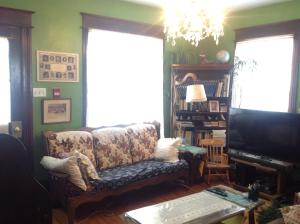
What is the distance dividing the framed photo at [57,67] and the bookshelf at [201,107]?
1.72 m

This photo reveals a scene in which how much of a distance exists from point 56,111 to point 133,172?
132cm

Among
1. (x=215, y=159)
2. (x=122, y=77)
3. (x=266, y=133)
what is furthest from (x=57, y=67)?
(x=266, y=133)

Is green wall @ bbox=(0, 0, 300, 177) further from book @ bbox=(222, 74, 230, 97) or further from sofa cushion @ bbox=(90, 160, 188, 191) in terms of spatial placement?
sofa cushion @ bbox=(90, 160, 188, 191)

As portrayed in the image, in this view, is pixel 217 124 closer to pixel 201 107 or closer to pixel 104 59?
pixel 201 107

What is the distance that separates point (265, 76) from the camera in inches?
173

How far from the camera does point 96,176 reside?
126 inches

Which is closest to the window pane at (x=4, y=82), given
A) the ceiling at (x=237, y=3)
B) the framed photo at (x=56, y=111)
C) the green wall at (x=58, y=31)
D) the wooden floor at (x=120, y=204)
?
the green wall at (x=58, y=31)

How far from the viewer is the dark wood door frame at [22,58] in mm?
3317

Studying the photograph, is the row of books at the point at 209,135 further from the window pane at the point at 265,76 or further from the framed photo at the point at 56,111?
the framed photo at the point at 56,111

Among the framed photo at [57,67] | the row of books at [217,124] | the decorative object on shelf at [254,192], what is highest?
the framed photo at [57,67]

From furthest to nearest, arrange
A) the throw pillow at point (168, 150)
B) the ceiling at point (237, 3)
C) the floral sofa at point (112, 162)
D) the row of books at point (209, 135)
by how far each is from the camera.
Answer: the row of books at point (209, 135), the ceiling at point (237, 3), the throw pillow at point (168, 150), the floral sofa at point (112, 162)

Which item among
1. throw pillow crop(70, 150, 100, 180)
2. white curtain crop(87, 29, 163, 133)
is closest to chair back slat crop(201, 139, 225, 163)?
white curtain crop(87, 29, 163, 133)

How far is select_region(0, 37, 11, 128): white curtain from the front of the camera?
333 cm

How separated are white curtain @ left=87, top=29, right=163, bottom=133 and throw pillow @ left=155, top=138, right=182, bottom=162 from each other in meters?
0.66
